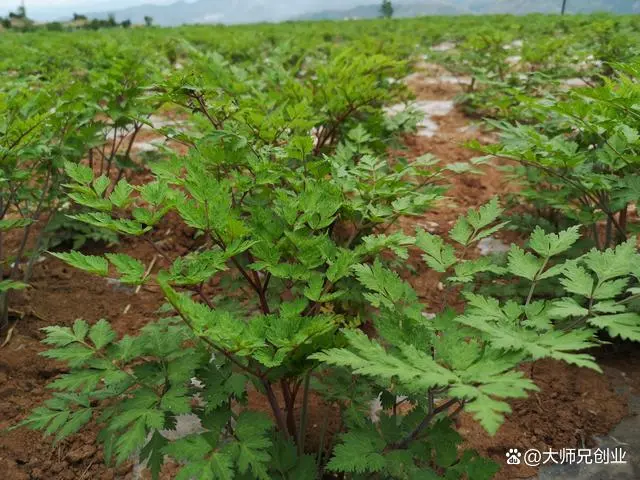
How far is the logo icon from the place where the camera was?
194 cm

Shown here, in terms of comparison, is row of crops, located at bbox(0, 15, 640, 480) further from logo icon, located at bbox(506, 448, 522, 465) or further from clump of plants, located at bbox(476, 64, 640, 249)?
logo icon, located at bbox(506, 448, 522, 465)

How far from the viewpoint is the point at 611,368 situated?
238 centimetres

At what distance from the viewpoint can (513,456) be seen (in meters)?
1.96

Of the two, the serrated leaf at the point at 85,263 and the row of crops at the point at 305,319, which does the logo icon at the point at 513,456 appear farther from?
the serrated leaf at the point at 85,263

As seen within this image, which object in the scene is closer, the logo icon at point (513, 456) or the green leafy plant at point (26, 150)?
the logo icon at point (513, 456)

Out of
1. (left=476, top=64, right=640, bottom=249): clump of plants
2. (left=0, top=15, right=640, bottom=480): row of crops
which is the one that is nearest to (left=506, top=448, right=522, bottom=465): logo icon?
(left=0, top=15, right=640, bottom=480): row of crops

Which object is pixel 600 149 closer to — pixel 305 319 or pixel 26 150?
pixel 305 319

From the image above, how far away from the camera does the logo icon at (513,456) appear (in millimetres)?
1937

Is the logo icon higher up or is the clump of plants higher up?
the clump of plants

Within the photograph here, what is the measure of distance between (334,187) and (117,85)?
2205 millimetres

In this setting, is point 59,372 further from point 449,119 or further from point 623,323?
point 449,119

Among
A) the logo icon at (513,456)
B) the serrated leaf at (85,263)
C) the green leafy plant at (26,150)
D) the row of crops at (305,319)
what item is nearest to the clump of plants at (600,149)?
the row of crops at (305,319)

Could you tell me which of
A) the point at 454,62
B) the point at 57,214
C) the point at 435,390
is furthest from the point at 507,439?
the point at 454,62

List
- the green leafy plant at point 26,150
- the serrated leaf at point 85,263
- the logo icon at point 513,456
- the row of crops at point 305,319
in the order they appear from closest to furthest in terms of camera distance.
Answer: the row of crops at point 305,319, the serrated leaf at point 85,263, the logo icon at point 513,456, the green leafy plant at point 26,150
